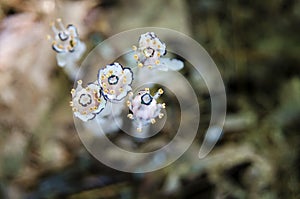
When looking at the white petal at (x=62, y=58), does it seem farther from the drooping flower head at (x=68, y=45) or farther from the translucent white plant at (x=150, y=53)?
the translucent white plant at (x=150, y=53)

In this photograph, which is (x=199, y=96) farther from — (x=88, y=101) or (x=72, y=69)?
(x=88, y=101)

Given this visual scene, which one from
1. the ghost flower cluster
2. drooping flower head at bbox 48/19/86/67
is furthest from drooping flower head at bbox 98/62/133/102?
drooping flower head at bbox 48/19/86/67

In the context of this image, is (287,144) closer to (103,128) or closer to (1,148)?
(103,128)

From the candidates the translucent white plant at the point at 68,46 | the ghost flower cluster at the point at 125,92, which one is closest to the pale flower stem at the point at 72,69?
the translucent white plant at the point at 68,46

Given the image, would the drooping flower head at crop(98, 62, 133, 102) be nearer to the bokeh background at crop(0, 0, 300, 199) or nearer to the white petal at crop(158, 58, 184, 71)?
the white petal at crop(158, 58, 184, 71)

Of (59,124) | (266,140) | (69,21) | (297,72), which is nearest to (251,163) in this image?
(266,140)

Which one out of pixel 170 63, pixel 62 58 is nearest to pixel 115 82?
pixel 170 63
